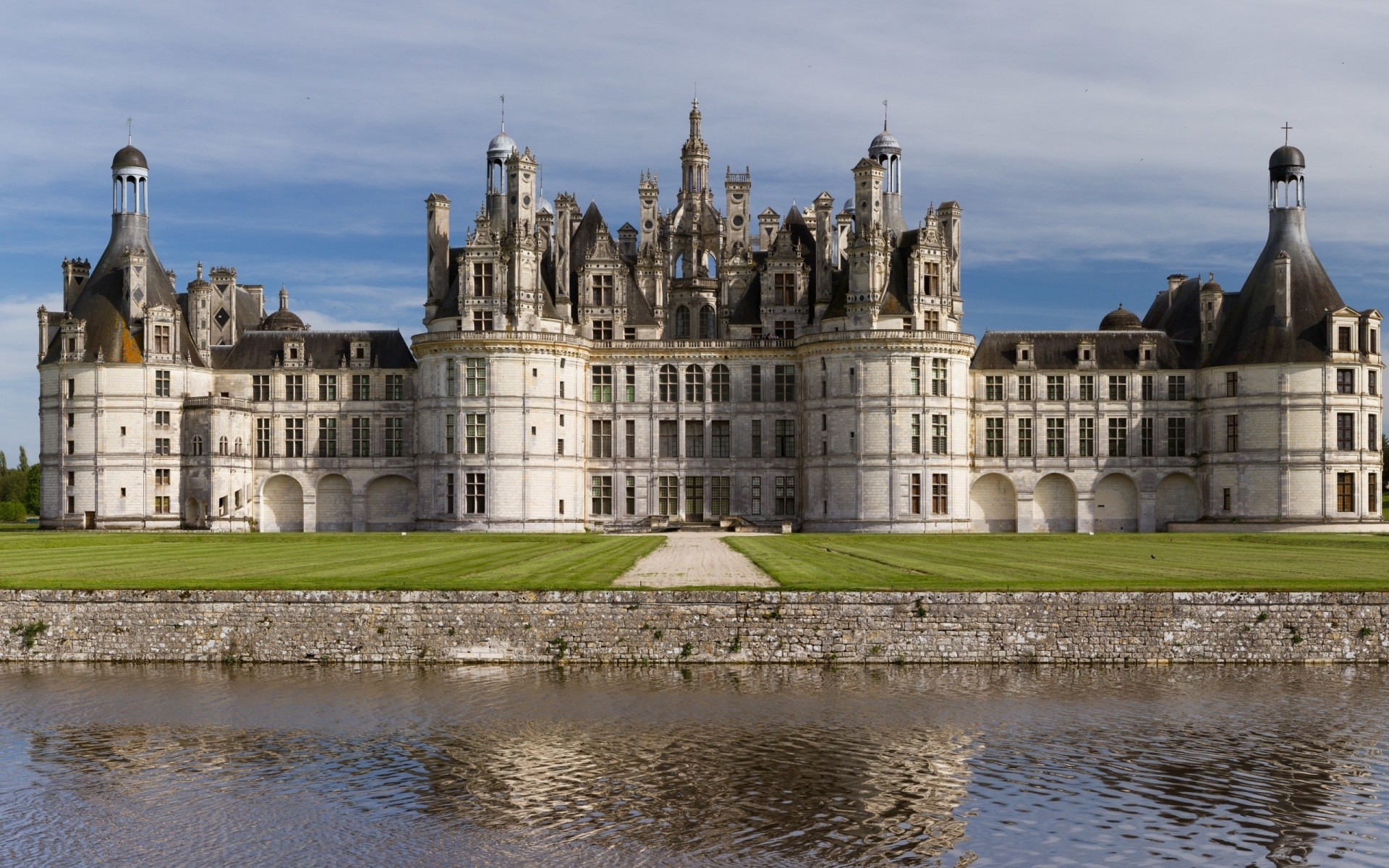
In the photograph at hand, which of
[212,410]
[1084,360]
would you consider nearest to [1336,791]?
[1084,360]

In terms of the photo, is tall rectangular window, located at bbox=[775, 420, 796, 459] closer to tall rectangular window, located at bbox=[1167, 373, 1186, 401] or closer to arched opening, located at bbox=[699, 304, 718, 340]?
arched opening, located at bbox=[699, 304, 718, 340]

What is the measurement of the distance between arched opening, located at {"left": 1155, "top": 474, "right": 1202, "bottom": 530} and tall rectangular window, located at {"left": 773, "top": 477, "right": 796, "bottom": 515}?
64.1ft

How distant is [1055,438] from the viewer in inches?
3027

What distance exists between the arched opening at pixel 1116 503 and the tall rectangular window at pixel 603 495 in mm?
26130

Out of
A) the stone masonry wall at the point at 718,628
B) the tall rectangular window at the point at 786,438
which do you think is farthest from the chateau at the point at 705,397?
the stone masonry wall at the point at 718,628

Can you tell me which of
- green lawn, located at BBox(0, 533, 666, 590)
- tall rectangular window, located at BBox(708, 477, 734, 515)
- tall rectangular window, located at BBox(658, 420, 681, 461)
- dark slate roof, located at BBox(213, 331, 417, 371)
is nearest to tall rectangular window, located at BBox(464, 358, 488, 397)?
dark slate roof, located at BBox(213, 331, 417, 371)

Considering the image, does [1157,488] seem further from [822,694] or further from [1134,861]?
[1134,861]

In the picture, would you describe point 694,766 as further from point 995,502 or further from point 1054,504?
point 1054,504

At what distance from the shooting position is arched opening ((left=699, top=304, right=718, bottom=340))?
79000 mm

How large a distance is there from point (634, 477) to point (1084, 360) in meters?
25.0

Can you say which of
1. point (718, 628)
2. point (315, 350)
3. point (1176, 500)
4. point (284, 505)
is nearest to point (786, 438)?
point (1176, 500)

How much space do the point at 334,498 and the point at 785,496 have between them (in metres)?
24.6

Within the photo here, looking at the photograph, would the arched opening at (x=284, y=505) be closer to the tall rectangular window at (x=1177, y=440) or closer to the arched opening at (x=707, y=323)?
the arched opening at (x=707, y=323)

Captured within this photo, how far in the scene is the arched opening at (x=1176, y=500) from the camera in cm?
7650
